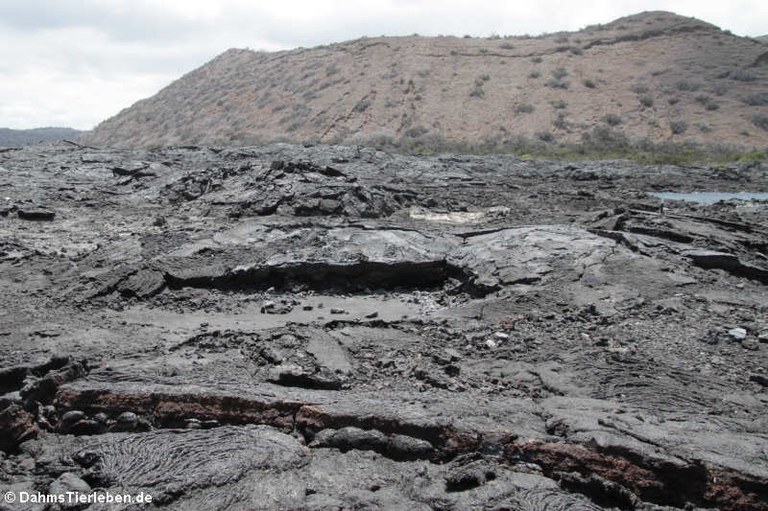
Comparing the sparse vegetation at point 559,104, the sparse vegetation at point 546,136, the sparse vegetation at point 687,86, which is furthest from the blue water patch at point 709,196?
the sparse vegetation at point 687,86

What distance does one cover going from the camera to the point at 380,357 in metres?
5.71

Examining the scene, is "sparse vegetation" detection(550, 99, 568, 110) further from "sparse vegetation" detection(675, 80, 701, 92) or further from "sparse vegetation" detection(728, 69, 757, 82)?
"sparse vegetation" detection(728, 69, 757, 82)

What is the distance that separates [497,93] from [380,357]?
105 ft

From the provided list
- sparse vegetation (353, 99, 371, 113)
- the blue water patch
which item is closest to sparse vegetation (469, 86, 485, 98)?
sparse vegetation (353, 99, 371, 113)

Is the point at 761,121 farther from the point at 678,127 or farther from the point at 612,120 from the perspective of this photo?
the point at 612,120

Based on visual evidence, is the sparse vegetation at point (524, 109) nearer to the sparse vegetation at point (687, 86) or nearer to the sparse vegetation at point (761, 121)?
the sparse vegetation at point (687, 86)

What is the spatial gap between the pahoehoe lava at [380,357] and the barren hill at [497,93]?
63.0 feet

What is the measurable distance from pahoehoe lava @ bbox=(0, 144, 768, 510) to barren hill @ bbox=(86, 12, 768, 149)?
19209mm

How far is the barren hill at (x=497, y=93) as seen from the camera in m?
30.1

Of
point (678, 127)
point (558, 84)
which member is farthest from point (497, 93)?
point (678, 127)

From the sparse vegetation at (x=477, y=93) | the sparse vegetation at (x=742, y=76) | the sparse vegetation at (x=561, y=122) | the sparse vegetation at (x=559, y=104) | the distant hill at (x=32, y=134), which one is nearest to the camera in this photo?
the sparse vegetation at (x=561, y=122)

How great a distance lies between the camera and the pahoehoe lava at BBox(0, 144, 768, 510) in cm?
359

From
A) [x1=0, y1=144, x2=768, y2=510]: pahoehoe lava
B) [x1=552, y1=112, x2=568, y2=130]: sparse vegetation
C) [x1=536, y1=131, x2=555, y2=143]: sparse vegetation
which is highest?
[x1=552, y1=112, x2=568, y2=130]: sparse vegetation

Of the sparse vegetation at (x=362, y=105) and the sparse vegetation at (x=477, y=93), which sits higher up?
the sparse vegetation at (x=477, y=93)
